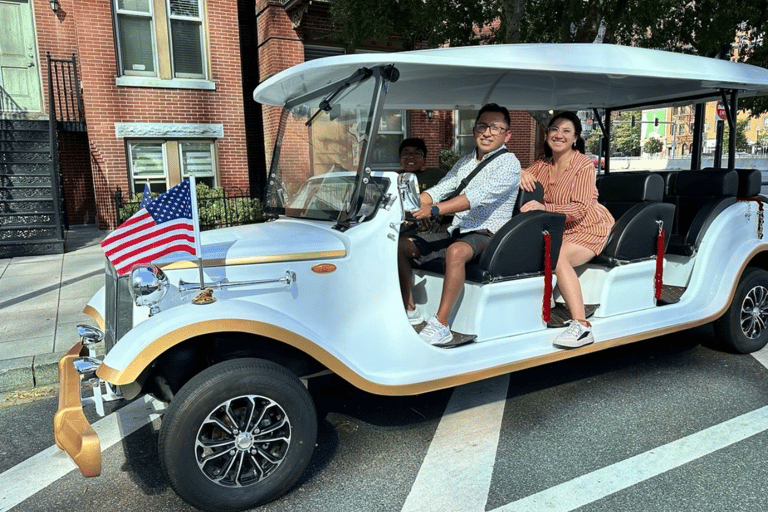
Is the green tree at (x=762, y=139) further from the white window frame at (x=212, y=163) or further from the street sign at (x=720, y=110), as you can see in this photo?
the street sign at (x=720, y=110)

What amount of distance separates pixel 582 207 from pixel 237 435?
2762mm

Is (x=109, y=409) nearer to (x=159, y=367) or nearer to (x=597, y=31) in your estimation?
(x=159, y=367)

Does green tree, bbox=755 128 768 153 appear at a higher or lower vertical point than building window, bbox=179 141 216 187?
higher

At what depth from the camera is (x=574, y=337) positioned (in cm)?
356

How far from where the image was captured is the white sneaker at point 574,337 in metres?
3.55

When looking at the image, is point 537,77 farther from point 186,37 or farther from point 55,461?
point 186,37

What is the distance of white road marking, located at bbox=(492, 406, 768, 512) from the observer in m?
2.75

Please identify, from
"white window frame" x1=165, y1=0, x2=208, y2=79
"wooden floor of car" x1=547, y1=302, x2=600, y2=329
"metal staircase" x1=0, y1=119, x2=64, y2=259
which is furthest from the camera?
"white window frame" x1=165, y1=0, x2=208, y2=79

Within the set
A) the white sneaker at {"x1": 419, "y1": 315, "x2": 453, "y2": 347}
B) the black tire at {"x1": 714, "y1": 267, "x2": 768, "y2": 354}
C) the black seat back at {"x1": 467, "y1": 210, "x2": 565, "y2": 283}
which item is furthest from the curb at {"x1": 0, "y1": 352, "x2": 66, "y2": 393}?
the black tire at {"x1": 714, "y1": 267, "x2": 768, "y2": 354}

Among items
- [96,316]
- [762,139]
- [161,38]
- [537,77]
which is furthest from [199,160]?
[762,139]

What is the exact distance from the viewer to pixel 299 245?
300 cm

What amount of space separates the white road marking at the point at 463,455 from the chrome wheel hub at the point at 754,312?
2.10 m

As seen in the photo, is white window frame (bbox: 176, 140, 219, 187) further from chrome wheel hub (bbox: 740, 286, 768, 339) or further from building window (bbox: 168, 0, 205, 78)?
chrome wheel hub (bbox: 740, 286, 768, 339)

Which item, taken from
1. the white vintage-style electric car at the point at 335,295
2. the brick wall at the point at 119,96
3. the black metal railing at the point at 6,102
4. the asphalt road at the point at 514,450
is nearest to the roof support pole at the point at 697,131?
the white vintage-style electric car at the point at 335,295
